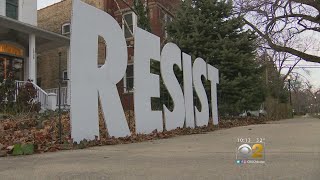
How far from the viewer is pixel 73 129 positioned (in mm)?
8844

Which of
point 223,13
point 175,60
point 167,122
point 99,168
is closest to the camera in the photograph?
point 99,168

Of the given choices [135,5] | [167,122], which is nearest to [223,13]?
[135,5]

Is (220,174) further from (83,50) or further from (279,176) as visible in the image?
(83,50)

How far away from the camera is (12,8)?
21.5 metres

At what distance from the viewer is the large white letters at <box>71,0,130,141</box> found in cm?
902

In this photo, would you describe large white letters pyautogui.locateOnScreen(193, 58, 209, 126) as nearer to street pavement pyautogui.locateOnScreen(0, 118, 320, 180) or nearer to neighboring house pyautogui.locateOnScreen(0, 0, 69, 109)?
street pavement pyautogui.locateOnScreen(0, 118, 320, 180)

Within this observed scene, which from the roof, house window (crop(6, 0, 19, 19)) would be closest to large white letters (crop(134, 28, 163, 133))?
the roof

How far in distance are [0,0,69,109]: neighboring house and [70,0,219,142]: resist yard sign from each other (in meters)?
8.65

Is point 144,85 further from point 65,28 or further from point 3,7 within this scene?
point 65,28

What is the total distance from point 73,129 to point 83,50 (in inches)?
66.6

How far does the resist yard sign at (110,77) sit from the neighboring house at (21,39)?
8.65m

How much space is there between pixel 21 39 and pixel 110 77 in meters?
13.5

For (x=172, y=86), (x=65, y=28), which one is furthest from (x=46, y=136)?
(x=65, y=28)

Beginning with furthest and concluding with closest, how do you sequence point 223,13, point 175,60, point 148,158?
point 223,13
point 175,60
point 148,158
